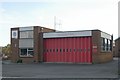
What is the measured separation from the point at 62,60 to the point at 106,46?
304 inches

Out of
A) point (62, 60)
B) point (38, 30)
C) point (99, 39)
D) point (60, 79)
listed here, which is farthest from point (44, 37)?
point (60, 79)

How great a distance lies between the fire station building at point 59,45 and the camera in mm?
37500

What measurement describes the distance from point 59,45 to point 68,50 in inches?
69.2

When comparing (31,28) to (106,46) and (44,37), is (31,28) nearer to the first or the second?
(44,37)

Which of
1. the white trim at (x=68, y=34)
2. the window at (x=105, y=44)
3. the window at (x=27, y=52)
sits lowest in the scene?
the window at (x=27, y=52)

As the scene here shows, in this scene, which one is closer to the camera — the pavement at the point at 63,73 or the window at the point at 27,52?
the pavement at the point at 63,73

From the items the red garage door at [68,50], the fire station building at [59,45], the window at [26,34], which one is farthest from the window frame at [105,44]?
the window at [26,34]

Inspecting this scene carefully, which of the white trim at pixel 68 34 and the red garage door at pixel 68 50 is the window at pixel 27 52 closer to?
the red garage door at pixel 68 50

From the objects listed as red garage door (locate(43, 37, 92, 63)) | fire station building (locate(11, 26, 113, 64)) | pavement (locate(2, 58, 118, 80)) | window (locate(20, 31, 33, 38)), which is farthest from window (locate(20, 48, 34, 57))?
pavement (locate(2, 58, 118, 80))

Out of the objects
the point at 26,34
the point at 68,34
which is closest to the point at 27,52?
the point at 26,34

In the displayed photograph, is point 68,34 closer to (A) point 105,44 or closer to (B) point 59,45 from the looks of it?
(B) point 59,45

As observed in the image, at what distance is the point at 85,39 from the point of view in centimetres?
3809

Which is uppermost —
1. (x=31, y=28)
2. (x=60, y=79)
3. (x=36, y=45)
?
(x=31, y=28)

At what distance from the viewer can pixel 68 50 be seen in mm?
39469
